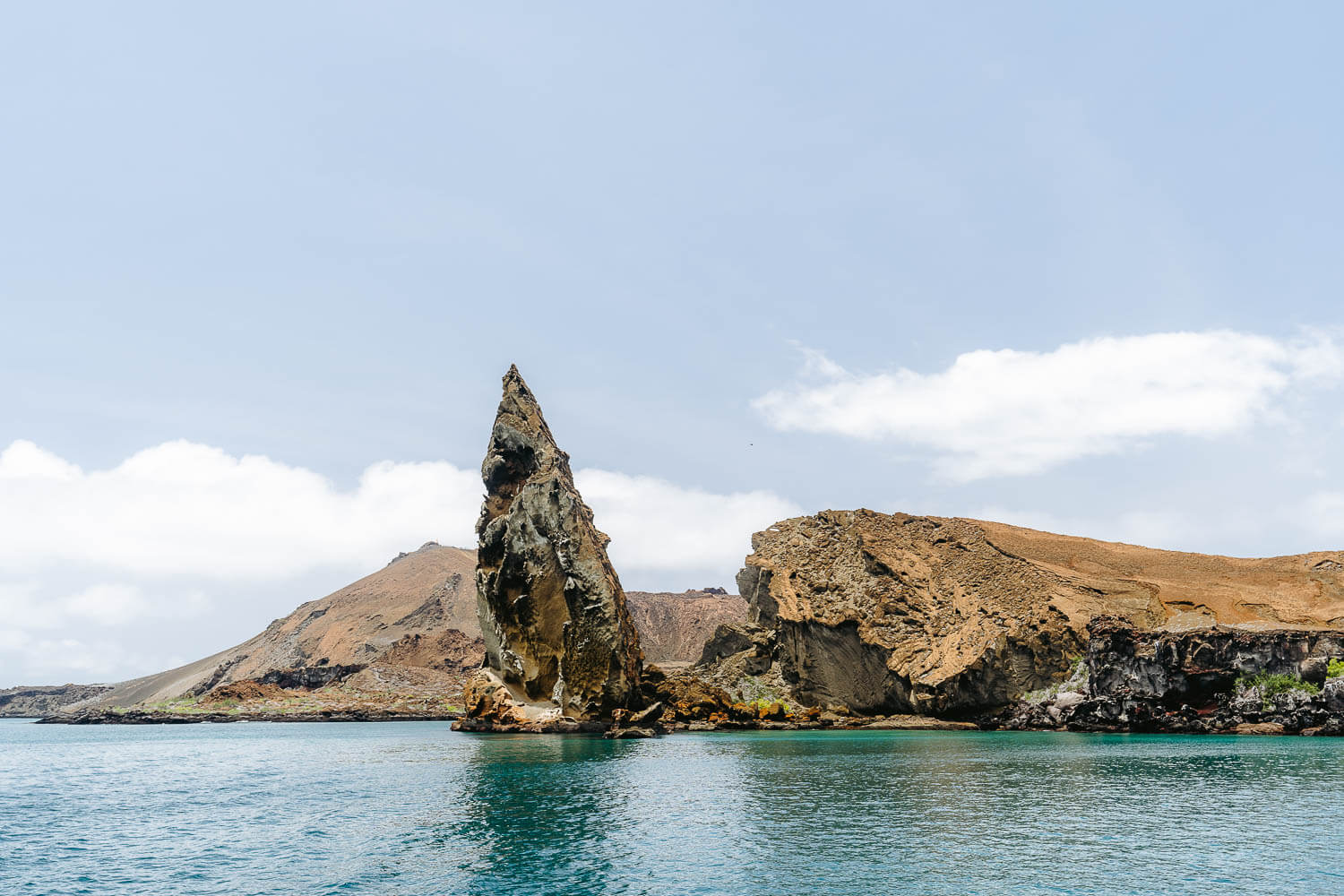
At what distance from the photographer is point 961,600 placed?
12200 cm

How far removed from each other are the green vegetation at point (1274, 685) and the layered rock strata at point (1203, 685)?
0.26ft

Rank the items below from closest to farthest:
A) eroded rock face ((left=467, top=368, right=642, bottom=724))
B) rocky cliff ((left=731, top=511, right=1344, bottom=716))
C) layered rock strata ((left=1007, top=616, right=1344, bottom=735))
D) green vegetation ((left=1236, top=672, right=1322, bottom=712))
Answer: layered rock strata ((left=1007, top=616, right=1344, bottom=735)), green vegetation ((left=1236, top=672, right=1322, bottom=712)), eroded rock face ((left=467, top=368, right=642, bottom=724)), rocky cliff ((left=731, top=511, right=1344, bottom=716))

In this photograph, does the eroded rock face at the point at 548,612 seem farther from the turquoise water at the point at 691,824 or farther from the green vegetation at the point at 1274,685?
the green vegetation at the point at 1274,685

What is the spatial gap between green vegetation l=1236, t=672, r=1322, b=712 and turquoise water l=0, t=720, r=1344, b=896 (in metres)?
29.1

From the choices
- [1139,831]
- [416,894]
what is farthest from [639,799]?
[1139,831]

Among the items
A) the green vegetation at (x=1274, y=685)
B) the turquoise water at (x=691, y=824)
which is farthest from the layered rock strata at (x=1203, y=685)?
the turquoise water at (x=691, y=824)

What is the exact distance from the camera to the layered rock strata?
86688mm

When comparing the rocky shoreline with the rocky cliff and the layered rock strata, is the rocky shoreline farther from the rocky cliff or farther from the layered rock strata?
the layered rock strata

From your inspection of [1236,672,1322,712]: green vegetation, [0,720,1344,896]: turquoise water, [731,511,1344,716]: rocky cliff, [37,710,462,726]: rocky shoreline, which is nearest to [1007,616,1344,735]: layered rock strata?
[1236,672,1322,712]: green vegetation

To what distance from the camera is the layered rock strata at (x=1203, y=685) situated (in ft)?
284

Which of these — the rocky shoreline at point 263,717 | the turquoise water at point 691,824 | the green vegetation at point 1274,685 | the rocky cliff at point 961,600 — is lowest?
the rocky shoreline at point 263,717

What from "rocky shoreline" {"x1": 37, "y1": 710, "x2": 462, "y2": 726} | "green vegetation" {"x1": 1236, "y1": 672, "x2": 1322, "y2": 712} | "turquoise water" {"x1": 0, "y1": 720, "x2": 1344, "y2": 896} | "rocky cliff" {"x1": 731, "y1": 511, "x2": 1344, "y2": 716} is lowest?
"rocky shoreline" {"x1": 37, "y1": 710, "x2": 462, "y2": 726}

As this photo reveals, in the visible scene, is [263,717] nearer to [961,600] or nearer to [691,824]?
[961,600]

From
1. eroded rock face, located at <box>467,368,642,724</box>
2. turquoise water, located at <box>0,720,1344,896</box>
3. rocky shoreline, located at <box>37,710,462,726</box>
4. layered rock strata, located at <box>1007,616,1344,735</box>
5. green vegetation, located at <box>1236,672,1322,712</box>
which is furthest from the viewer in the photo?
rocky shoreline, located at <box>37,710,462,726</box>
